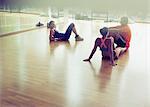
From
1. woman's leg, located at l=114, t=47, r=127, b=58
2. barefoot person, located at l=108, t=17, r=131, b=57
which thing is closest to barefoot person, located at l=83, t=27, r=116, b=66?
woman's leg, located at l=114, t=47, r=127, b=58

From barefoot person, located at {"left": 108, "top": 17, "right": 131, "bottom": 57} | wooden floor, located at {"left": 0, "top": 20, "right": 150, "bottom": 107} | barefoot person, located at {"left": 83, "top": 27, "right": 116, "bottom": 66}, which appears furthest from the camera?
barefoot person, located at {"left": 108, "top": 17, "right": 131, "bottom": 57}

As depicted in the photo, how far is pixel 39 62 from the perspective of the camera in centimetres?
366

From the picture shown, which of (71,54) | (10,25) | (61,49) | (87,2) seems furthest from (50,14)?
(87,2)

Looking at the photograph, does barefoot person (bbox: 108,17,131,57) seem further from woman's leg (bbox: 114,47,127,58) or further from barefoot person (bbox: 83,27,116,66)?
barefoot person (bbox: 83,27,116,66)

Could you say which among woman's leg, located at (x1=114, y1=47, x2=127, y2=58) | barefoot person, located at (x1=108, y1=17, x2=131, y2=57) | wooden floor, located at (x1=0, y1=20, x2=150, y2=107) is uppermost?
barefoot person, located at (x1=108, y1=17, x2=131, y2=57)

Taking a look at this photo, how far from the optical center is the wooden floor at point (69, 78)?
223 cm

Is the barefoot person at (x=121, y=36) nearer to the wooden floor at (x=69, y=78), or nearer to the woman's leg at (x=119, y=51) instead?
the woman's leg at (x=119, y=51)

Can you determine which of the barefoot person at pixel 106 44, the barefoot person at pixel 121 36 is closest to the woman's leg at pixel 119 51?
the barefoot person at pixel 121 36

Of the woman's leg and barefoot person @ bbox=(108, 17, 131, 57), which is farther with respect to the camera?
barefoot person @ bbox=(108, 17, 131, 57)

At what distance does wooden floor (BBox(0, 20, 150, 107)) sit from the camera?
2.23 metres

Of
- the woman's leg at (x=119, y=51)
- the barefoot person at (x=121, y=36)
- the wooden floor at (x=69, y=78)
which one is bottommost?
the wooden floor at (x=69, y=78)

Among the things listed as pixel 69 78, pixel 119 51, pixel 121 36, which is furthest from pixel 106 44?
pixel 69 78

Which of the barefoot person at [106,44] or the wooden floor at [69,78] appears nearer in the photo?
the wooden floor at [69,78]

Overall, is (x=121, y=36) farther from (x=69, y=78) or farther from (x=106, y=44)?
(x=69, y=78)
